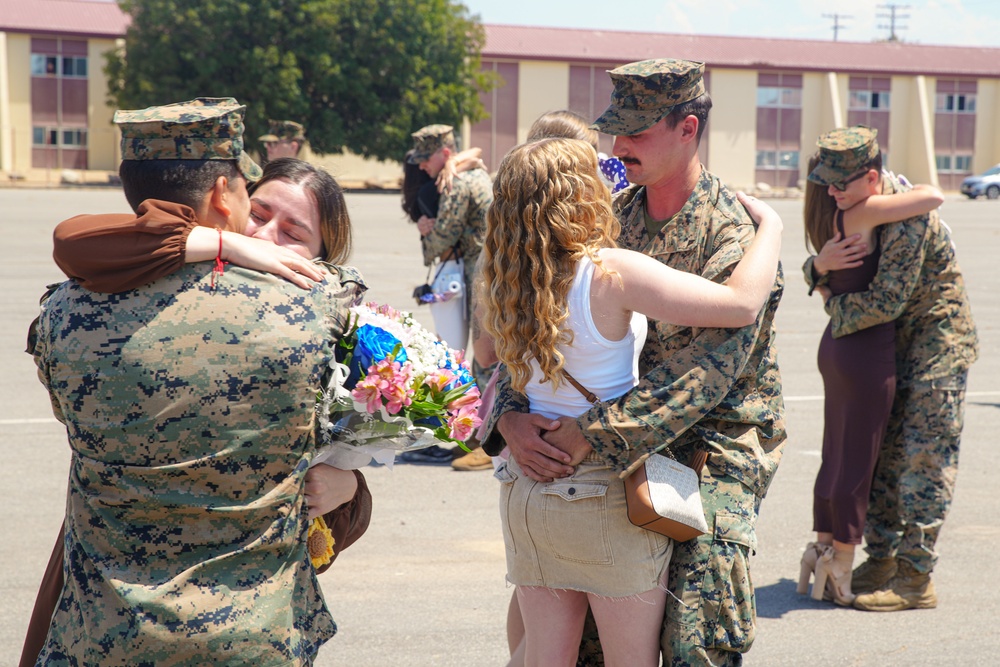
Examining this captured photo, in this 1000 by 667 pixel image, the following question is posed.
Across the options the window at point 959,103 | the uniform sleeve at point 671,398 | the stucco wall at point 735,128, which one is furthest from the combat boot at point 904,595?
the window at point 959,103

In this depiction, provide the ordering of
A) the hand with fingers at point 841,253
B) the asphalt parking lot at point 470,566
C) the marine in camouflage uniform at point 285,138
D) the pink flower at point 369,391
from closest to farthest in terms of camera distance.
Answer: the pink flower at point 369,391 → the asphalt parking lot at point 470,566 → the hand with fingers at point 841,253 → the marine in camouflage uniform at point 285,138

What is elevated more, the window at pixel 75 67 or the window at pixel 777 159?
the window at pixel 75 67

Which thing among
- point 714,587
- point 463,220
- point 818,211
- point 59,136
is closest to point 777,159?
point 59,136

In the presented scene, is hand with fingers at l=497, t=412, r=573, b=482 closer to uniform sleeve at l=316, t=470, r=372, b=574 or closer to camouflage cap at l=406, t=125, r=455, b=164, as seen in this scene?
uniform sleeve at l=316, t=470, r=372, b=574

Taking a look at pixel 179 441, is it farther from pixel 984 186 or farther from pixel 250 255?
pixel 984 186

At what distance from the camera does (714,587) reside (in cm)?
292

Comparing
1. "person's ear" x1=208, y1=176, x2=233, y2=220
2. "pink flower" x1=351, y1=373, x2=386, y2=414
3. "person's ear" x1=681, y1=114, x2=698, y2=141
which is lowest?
"pink flower" x1=351, y1=373, x2=386, y2=414

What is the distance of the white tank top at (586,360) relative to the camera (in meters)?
2.81

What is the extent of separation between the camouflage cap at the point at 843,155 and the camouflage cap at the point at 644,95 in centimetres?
203

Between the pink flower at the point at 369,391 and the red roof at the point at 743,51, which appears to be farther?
the red roof at the point at 743,51

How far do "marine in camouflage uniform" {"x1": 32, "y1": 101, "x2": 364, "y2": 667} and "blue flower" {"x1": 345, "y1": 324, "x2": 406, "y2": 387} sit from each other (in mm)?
143

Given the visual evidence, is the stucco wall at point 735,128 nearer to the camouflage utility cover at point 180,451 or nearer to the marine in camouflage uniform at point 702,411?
the marine in camouflage uniform at point 702,411

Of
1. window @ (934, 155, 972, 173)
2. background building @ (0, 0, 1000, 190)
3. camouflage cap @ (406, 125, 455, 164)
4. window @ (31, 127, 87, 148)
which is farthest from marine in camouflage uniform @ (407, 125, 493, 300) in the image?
window @ (934, 155, 972, 173)

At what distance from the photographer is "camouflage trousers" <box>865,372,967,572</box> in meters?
5.09
